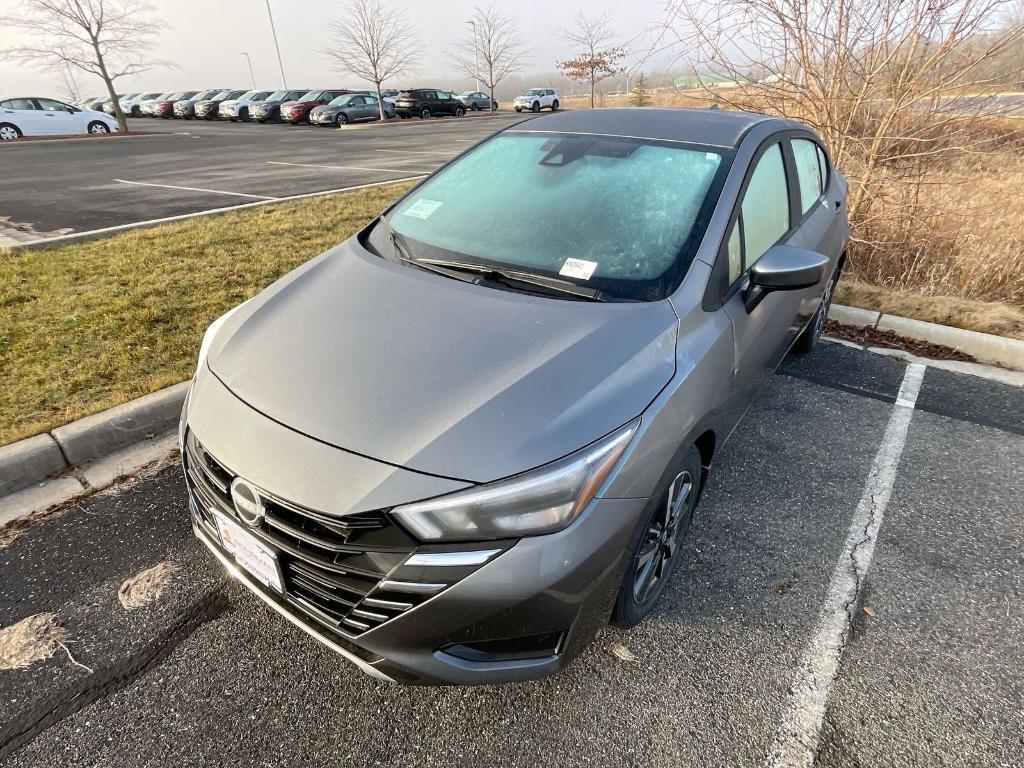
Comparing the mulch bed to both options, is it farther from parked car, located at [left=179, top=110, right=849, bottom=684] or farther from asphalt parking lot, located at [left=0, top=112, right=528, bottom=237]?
asphalt parking lot, located at [left=0, top=112, right=528, bottom=237]

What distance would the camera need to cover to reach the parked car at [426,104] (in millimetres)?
33438

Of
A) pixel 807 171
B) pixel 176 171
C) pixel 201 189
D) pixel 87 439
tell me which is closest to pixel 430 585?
pixel 87 439

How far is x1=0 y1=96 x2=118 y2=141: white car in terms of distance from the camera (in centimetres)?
2055

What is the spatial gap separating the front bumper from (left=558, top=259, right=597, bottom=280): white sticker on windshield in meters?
0.88

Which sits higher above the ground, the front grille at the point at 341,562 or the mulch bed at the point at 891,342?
the front grille at the point at 341,562

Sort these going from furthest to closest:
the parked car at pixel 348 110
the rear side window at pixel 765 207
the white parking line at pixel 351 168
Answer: the parked car at pixel 348 110 < the white parking line at pixel 351 168 < the rear side window at pixel 765 207

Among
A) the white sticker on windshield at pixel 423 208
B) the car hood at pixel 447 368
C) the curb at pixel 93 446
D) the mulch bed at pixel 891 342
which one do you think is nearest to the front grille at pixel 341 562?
the car hood at pixel 447 368

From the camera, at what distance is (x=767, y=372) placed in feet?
9.48

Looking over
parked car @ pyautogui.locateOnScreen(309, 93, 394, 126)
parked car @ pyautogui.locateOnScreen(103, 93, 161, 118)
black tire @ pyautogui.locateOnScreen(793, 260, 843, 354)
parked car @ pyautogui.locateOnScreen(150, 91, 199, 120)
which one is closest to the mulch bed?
black tire @ pyautogui.locateOnScreen(793, 260, 843, 354)

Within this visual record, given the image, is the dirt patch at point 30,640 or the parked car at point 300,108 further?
the parked car at point 300,108

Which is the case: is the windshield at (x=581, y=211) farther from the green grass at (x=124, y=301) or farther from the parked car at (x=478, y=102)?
the parked car at (x=478, y=102)

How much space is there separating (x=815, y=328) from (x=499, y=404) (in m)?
3.27

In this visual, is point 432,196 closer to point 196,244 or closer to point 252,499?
point 252,499

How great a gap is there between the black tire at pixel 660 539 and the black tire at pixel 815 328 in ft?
7.12
